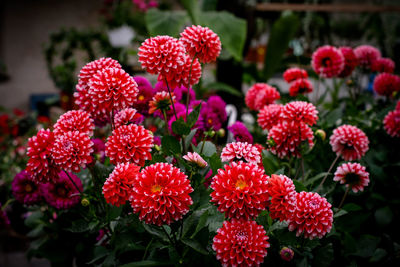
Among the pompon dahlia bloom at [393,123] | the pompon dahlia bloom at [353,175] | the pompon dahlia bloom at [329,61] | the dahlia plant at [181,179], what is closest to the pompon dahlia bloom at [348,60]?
the pompon dahlia bloom at [329,61]

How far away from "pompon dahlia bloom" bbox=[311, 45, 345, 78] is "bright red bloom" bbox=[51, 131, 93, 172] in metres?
0.58

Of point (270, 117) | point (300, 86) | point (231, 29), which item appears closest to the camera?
point (270, 117)

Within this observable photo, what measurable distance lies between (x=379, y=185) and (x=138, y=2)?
1.86m

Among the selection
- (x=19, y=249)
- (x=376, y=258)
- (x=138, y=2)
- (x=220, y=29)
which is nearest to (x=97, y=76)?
(x=376, y=258)

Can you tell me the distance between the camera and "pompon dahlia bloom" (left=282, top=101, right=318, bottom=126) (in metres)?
0.48

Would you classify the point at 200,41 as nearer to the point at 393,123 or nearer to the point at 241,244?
the point at 241,244

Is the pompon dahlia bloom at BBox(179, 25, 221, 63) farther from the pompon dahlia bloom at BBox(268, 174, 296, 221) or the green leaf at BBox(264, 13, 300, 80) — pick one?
the green leaf at BBox(264, 13, 300, 80)

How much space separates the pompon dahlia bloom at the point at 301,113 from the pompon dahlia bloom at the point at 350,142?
5 cm

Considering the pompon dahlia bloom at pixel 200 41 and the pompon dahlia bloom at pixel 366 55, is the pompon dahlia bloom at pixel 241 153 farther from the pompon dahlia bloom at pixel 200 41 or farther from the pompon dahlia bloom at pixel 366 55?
the pompon dahlia bloom at pixel 366 55

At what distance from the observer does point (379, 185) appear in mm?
688

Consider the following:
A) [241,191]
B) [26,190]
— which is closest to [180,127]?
[241,191]

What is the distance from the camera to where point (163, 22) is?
4.21 ft

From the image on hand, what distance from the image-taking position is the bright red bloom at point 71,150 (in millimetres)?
367

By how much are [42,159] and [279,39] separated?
1.16 m
